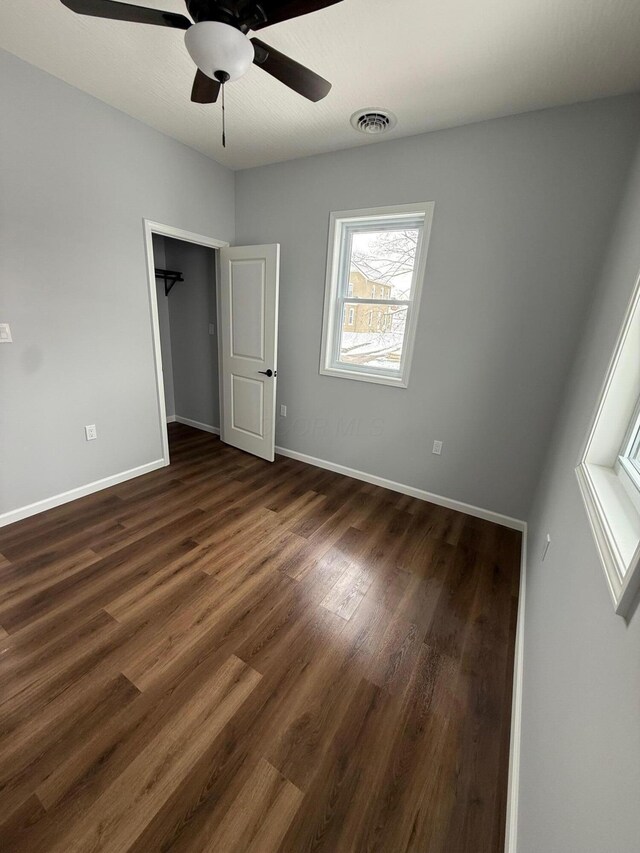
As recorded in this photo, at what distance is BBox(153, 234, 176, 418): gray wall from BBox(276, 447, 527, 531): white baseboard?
1.81 metres

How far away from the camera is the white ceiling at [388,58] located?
1493 mm

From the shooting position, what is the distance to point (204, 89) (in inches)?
63.0

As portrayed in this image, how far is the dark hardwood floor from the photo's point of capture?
1.04 meters

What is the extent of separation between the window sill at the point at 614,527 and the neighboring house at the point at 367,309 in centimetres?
191

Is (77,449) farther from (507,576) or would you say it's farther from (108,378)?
(507,576)

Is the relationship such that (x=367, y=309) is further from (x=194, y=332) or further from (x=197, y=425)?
(x=197, y=425)

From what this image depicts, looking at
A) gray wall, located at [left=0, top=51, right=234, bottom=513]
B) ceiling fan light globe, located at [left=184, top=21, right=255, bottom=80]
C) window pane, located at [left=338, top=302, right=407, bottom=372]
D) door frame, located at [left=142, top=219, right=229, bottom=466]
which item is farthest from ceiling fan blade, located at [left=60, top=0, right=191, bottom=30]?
window pane, located at [left=338, top=302, right=407, bottom=372]

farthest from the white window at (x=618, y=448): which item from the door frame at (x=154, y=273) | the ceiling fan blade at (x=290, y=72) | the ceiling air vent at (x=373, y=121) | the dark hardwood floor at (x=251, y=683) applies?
the door frame at (x=154, y=273)

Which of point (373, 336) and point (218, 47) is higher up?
point (218, 47)

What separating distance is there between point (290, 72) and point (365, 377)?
6.42ft

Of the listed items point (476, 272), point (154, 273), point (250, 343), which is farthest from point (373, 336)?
point (154, 273)

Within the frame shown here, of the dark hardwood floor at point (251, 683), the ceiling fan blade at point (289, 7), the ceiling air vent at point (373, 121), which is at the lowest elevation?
the dark hardwood floor at point (251, 683)

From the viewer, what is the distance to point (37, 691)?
4.37 ft

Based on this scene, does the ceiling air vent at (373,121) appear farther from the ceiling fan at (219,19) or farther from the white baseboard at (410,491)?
the white baseboard at (410,491)
